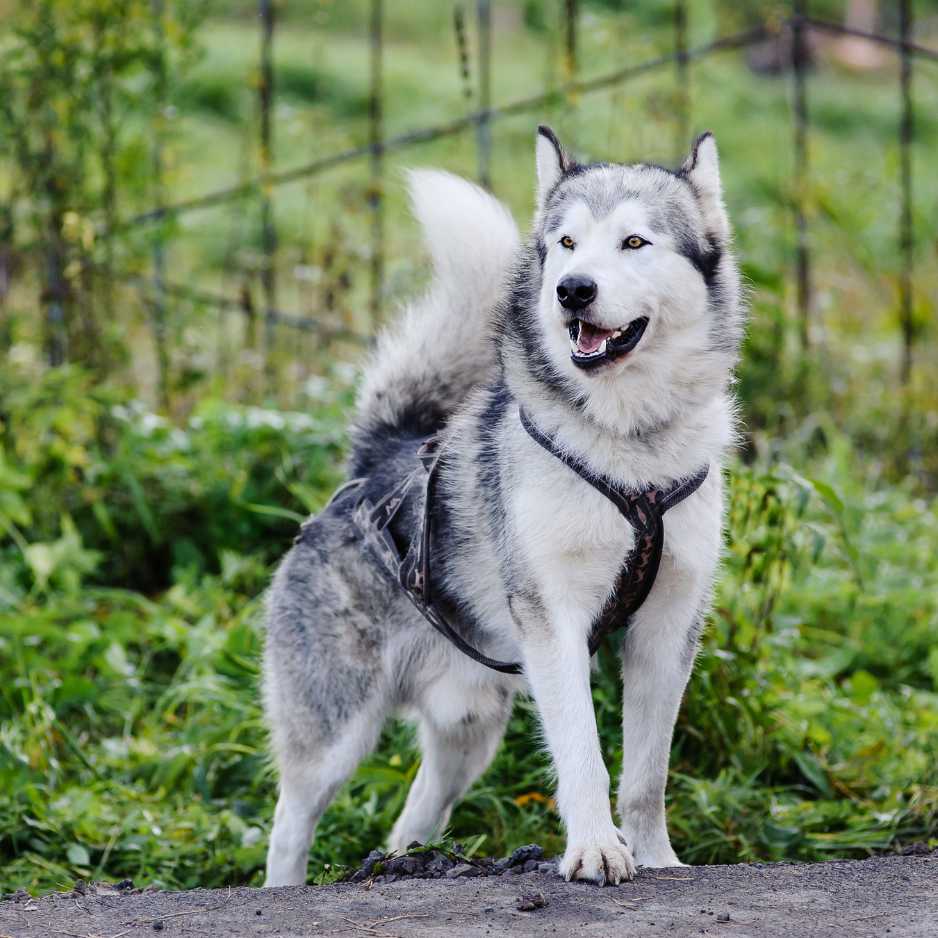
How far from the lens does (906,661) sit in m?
4.86

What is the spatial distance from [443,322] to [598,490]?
90cm

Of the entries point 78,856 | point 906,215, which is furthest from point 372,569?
point 906,215

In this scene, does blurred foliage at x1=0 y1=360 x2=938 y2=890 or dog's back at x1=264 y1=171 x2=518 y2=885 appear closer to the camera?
dog's back at x1=264 y1=171 x2=518 y2=885

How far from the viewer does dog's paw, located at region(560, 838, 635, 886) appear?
2.90m

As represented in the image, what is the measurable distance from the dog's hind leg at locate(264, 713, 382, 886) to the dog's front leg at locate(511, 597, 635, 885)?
633mm

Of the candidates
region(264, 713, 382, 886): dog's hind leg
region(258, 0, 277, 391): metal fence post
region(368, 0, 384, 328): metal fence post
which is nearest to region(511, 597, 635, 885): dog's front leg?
region(264, 713, 382, 886): dog's hind leg

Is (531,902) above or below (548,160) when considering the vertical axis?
below

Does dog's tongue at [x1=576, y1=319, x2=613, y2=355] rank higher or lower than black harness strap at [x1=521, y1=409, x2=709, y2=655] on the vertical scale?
higher

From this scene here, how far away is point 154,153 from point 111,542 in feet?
5.94

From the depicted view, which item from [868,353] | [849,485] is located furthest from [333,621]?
[868,353]

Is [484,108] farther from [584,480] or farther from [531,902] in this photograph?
[531,902]

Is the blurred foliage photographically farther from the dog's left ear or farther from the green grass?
the dog's left ear

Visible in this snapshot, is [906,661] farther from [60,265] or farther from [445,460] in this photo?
[60,265]

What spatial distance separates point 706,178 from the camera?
3246 mm
